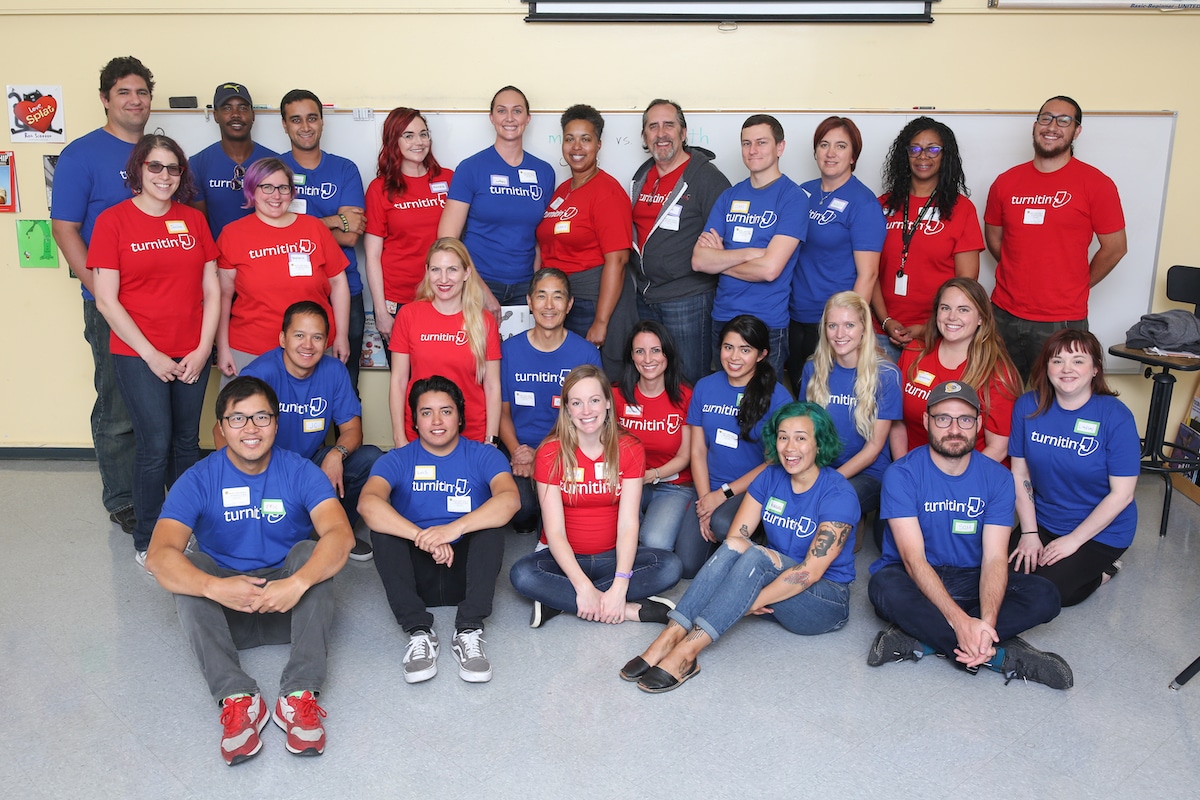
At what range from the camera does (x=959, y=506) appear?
2.80 meters

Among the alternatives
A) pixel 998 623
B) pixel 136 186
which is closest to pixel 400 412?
pixel 136 186

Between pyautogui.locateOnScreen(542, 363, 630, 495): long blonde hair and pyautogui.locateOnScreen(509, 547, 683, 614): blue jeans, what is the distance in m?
0.26

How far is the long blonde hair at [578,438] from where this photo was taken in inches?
118

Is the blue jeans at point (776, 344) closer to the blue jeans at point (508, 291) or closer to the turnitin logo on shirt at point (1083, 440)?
the blue jeans at point (508, 291)

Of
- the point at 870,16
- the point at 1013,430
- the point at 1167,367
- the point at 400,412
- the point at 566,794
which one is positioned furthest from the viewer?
the point at 870,16

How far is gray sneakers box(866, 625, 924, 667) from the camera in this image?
2738 mm

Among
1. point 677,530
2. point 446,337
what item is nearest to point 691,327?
point 677,530

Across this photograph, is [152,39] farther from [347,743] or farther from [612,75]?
[347,743]

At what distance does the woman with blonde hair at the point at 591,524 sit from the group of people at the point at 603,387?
0.01 meters

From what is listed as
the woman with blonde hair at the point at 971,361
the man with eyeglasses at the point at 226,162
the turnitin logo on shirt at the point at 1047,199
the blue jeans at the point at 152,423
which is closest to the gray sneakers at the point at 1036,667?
the woman with blonde hair at the point at 971,361

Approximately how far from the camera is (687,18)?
4.10m

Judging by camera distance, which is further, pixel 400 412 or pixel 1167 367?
pixel 1167 367

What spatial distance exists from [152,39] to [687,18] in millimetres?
2500

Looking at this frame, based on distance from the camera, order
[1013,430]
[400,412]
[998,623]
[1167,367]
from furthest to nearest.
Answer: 1. [1167,367]
2. [400,412]
3. [1013,430]
4. [998,623]
